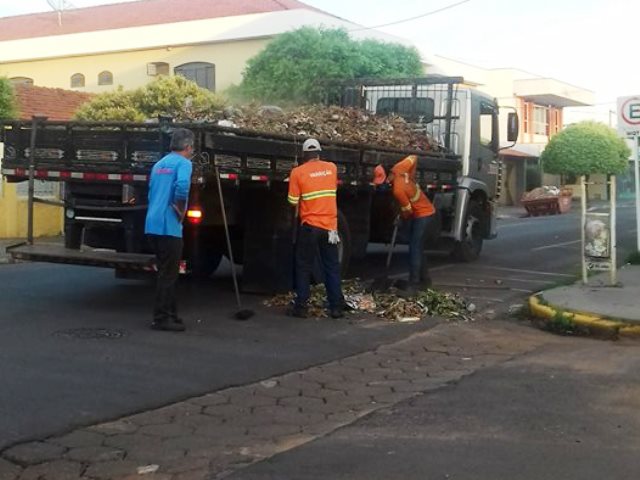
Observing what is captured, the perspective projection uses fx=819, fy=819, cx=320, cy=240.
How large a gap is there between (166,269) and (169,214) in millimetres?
539

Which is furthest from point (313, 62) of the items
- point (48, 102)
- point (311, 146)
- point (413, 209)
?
point (311, 146)

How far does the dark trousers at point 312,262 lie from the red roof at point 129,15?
24.8 m

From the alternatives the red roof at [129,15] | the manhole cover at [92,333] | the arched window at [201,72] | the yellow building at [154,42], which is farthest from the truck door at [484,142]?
the red roof at [129,15]

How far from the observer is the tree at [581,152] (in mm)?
42438

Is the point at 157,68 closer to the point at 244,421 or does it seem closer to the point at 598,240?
the point at 598,240

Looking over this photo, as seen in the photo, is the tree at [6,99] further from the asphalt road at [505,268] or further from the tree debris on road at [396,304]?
the tree debris on road at [396,304]

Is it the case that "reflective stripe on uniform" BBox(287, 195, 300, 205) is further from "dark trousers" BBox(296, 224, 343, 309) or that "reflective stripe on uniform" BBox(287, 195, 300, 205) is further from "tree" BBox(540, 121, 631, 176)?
"tree" BBox(540, 121, 631, 176)

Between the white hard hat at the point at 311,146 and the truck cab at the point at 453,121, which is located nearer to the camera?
the white hard hat at the point at 311,146

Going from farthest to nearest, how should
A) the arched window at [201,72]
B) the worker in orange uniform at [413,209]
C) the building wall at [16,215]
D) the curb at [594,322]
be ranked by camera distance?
1. the arched window at [201,72]
2. the building wall at [16,215]
3. the worker in orange uniform at [413,209]
4. the curb at [594,322]

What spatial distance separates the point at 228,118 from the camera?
9.71 metres

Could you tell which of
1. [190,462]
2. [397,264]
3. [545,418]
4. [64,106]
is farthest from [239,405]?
[64,106]

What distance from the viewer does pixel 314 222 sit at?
28.7 feet

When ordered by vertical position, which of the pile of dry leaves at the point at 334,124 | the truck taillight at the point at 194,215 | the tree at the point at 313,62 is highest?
the tree at the point at 313,62

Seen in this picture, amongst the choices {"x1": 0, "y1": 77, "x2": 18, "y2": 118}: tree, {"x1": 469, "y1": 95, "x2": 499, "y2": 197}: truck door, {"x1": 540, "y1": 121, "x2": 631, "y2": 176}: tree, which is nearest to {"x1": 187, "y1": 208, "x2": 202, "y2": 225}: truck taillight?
{"x1": 469, "y1": 95, "x2": 499, "y2": 197}: truck door
